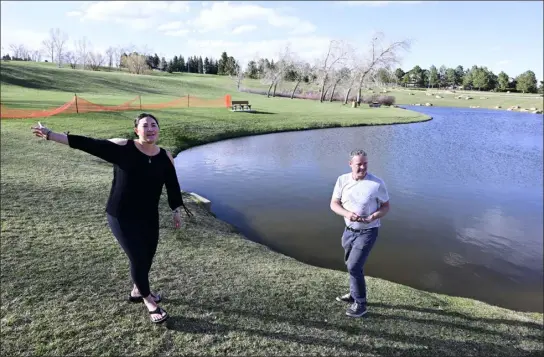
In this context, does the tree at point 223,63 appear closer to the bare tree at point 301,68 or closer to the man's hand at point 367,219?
the bare tree at point 301,68

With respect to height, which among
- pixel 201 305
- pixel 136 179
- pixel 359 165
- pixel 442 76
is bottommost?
pixel 201 305

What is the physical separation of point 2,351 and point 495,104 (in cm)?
8816

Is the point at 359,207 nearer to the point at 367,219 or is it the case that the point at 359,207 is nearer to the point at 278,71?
the point at 367,219

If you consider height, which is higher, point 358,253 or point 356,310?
point 358,253

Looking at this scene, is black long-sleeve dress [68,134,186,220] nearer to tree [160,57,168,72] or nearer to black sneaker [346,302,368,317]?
black sneaker [346,302,368,317]

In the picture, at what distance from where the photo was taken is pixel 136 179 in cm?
373

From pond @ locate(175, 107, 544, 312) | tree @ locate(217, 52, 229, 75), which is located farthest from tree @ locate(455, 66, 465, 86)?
pond @ locate(175, 107, 544, 312)

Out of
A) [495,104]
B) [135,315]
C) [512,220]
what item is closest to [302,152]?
[512,220]

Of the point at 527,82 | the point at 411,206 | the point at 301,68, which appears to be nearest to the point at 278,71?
the point at 301,68

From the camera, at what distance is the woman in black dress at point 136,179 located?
3.63 metres

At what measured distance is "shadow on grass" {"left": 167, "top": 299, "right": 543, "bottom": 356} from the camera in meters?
4.26

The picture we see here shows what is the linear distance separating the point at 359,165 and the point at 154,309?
2837mm

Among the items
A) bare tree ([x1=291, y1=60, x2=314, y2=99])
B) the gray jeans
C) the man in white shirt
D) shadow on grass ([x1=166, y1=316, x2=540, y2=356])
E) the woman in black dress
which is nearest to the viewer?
the woman in black dress

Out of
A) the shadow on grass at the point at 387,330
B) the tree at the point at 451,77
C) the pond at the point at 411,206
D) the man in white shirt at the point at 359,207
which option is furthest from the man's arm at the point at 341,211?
the tree at the point at 451,77
